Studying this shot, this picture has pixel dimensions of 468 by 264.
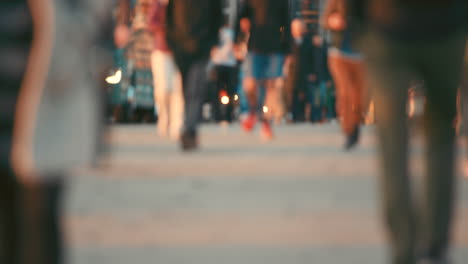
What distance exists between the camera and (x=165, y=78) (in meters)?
14.3

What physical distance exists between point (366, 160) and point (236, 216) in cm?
456

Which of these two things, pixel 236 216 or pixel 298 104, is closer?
pixel 236 216

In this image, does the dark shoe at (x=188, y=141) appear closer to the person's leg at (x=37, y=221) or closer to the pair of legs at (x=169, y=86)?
the pair of legs at (x=169, y=86)

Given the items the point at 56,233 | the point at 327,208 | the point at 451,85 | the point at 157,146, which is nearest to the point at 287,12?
the point at 157,146

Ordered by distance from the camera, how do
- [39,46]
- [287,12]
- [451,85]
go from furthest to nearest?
[287,12] → [451,85] → [39,46]

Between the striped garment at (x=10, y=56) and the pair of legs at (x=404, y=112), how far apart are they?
174 centimetres

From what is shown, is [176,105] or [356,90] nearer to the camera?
[356,90]

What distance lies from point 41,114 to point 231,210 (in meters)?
3.83

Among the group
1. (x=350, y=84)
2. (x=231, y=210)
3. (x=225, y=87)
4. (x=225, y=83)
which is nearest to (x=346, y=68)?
(x=350, y=84)

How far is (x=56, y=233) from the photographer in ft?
8.59

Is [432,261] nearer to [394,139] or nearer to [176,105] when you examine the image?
[394,139]

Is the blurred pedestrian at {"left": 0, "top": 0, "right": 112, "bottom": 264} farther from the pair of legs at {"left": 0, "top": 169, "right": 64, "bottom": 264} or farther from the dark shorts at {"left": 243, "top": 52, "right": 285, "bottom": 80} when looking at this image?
the dark shorts at {"left": 243, "top": 52, "right": 285, "bottom": 80}

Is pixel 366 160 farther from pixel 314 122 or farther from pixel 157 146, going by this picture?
pixel 314 122

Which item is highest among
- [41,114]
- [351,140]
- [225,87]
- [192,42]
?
[192,42]
